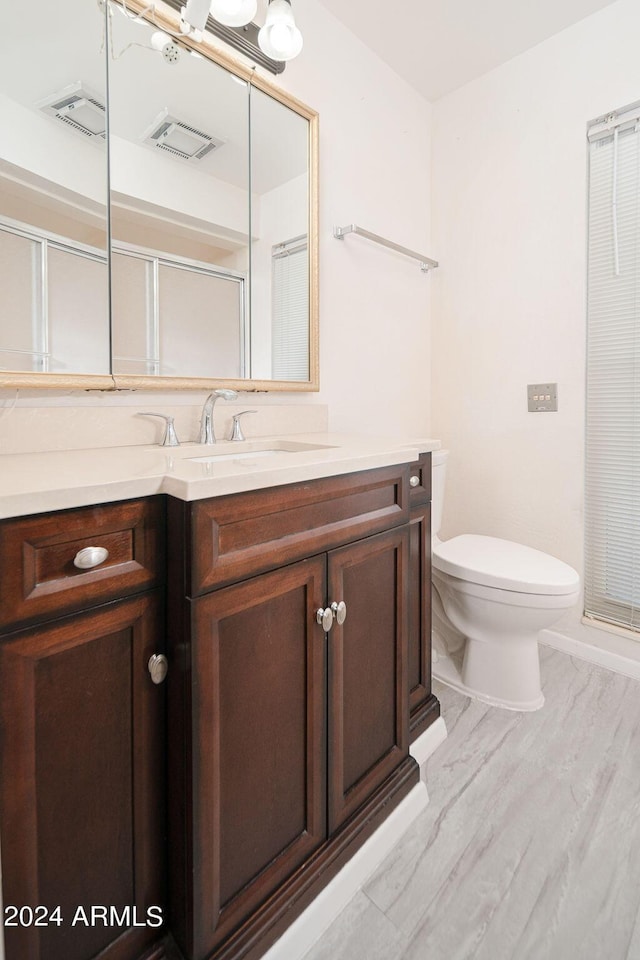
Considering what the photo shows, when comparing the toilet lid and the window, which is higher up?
the window

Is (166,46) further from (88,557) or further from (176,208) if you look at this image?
(88,557)

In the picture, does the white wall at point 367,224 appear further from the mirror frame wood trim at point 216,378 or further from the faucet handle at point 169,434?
the faucet handle at point 169,434

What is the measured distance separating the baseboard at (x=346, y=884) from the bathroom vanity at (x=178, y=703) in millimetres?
28

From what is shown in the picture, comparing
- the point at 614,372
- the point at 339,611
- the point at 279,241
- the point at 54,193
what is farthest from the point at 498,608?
the point at 54,193

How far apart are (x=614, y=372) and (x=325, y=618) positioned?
5.25 feet

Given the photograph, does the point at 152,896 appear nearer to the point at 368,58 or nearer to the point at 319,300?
the point at 319,300

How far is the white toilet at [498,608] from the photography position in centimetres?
152

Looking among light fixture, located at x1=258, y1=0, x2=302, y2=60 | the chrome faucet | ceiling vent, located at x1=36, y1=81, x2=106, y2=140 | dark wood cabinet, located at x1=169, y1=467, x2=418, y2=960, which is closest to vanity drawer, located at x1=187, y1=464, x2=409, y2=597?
dark wood cabinet, located at x1=169, y1=467, x2=418, y2=960

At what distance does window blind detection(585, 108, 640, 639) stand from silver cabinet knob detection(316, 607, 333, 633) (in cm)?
148

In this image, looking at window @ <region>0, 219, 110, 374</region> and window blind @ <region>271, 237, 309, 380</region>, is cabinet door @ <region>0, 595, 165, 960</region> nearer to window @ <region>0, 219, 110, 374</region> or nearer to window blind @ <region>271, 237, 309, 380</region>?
window @ <region>0, 219, 110, 374</region>

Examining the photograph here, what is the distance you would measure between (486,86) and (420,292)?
89cm

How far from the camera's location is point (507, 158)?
82.4 inches

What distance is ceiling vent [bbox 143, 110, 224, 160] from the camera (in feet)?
4.28

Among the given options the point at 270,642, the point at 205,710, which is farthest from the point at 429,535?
the point at 205,710
